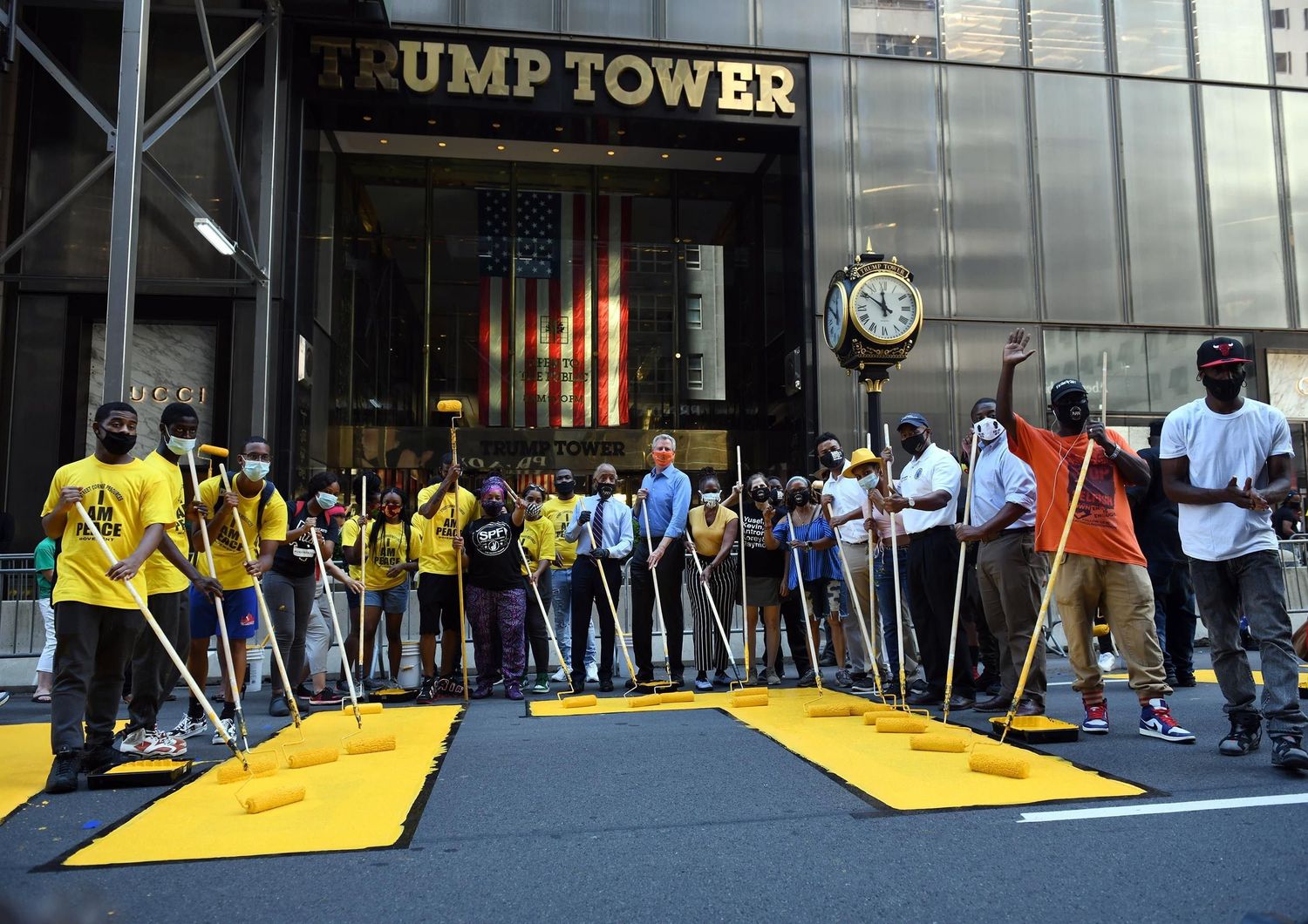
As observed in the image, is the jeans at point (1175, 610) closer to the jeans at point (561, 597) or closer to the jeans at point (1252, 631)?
the jeans at point (1252, 631)

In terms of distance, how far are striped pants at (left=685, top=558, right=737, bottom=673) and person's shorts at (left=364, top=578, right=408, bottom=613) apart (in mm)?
2789

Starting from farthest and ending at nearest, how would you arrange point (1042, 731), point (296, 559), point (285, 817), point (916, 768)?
1. point (296, 559)
2. point (1042, 731)
3. point (916, 768)
4. point (285, 817)

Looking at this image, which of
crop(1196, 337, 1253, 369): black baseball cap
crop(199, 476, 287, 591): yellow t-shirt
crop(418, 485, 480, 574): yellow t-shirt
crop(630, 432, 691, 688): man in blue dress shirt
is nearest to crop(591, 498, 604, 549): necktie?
crop(630, 432, 691, 688): man in blue dress shirt

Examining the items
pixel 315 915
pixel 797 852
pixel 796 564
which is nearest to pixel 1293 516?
pixel 796 564

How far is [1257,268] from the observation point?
51.9 feet

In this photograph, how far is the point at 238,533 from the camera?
6.61 meters

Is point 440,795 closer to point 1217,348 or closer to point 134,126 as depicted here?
point 1217,348

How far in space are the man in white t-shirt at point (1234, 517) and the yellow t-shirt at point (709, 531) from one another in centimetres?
410

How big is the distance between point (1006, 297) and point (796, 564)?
353 inches

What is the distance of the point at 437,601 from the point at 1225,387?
5869 mm

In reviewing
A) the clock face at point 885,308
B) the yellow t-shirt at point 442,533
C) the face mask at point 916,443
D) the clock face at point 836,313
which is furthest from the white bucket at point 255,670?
the clock face at point 885,308

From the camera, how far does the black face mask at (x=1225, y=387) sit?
465 cm

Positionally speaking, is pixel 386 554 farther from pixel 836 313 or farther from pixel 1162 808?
pixel 1162 808

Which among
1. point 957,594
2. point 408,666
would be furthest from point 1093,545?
point 408,666
